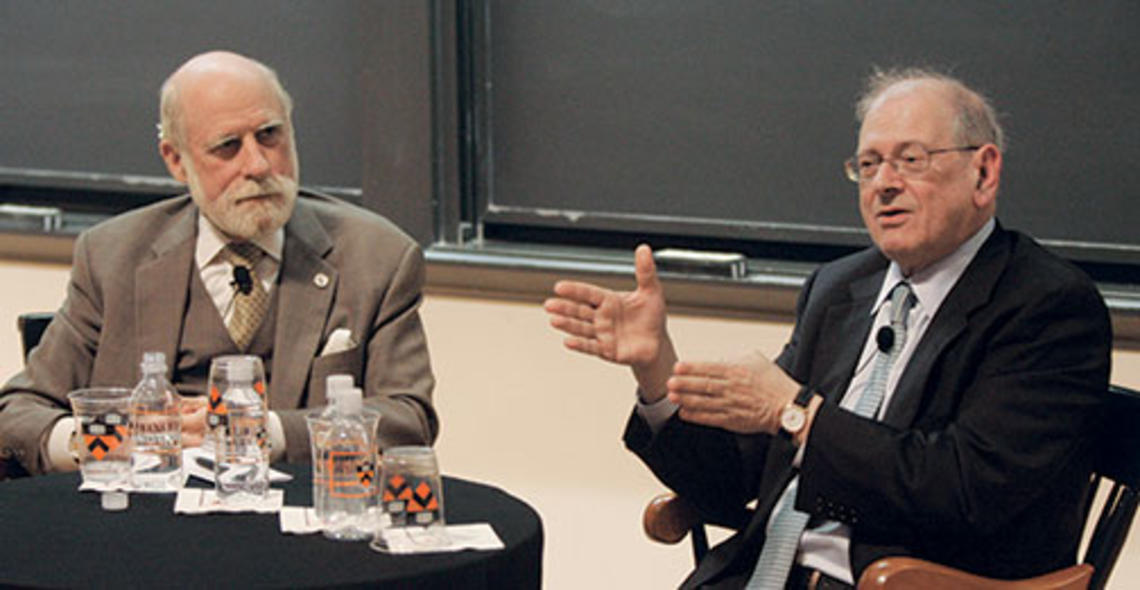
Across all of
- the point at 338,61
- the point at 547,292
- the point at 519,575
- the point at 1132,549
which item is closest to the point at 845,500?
the point at 519,575

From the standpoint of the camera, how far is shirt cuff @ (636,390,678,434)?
11.1 feet

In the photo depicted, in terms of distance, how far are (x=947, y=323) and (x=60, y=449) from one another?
5.96 ft

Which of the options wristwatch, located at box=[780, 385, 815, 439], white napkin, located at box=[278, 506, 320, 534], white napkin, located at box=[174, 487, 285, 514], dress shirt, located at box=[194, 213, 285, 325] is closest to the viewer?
white napkin, located at box=[278, 506, 320, 534]

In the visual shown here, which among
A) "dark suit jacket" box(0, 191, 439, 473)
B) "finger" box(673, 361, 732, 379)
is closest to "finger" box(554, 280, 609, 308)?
"finger" box(673, 361, 732, 379)

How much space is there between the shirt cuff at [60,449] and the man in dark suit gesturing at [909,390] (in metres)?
1.11

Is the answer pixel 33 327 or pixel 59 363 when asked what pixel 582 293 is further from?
pixel 33 327

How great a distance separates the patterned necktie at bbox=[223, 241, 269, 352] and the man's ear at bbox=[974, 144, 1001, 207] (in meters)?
1.55

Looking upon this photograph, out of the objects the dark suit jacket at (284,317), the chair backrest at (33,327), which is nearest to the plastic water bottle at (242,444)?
the dark suit jacket at (284,317)

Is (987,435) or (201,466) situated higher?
(987,435)

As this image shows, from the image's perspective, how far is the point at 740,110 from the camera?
4680 mm

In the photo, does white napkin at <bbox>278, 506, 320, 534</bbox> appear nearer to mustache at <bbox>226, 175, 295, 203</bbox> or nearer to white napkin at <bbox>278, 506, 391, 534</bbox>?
white napkin at <bbox>278, 506, 391, 534</bbox>

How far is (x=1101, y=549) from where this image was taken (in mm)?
3143

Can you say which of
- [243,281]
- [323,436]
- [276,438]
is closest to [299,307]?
[243,281]

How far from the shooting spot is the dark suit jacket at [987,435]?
10.00ft
